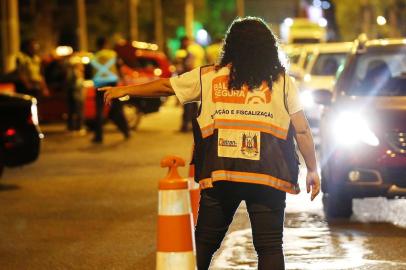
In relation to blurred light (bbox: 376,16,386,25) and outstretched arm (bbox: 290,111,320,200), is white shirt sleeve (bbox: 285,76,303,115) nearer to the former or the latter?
outstretched arm (bbox: 290,111,320,200)

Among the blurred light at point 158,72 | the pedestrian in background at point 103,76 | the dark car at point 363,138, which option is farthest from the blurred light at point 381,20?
the dark car at point 363,138

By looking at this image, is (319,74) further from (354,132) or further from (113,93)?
(113,93)

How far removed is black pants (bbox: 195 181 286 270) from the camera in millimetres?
6262

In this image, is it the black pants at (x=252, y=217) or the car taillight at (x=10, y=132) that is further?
the car taillight at (x=10, y=132)

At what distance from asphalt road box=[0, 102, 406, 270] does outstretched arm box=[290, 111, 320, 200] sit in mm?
2182

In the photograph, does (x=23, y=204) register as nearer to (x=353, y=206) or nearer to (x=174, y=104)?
(x=353, y=206)

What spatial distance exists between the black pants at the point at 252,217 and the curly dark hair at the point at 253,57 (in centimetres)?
53

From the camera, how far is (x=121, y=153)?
1872cm

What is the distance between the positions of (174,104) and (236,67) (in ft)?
108

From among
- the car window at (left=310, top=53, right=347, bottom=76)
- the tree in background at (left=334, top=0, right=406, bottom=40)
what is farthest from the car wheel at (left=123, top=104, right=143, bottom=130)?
the tree in background at (left=334, top=0, right=406, bottom=40)

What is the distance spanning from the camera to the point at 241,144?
6.27 meters

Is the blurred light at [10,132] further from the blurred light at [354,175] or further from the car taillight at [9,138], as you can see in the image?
the blurred light at [354,175]

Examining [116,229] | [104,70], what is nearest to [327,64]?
[104,70]

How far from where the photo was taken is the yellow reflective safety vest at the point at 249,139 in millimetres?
6246
